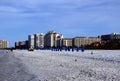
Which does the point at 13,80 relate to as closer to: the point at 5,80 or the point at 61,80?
the point at 5,80

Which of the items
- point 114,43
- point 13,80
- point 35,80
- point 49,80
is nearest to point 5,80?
point 13,80

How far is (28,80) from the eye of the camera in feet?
53.9

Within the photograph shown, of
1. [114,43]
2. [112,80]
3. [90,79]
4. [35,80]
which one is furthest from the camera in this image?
[114,43]

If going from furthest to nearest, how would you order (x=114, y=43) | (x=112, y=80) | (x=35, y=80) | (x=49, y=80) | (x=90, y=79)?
(x=114, y=43) → (x=35, y=80) → (x=49, y=80) → (x=90, y=79) → (x=112, y=80)

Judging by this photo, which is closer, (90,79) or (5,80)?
(90,79)

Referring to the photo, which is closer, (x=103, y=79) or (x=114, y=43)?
(x=103, y=79)

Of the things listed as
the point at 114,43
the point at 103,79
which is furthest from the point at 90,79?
the point at 114,43

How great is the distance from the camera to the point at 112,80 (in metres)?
13.2

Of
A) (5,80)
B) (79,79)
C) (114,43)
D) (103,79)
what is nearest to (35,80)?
(5,80)

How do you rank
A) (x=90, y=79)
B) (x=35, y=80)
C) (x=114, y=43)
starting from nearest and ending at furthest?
(x=90, y=79), (x=35, y=80), (x=114, y=43)

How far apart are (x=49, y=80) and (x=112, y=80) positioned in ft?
11.5

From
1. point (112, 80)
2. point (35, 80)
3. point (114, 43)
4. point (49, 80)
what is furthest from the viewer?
point (114, 43)

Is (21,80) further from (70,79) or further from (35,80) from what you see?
(70,79)

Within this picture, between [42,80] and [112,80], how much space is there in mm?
4104
